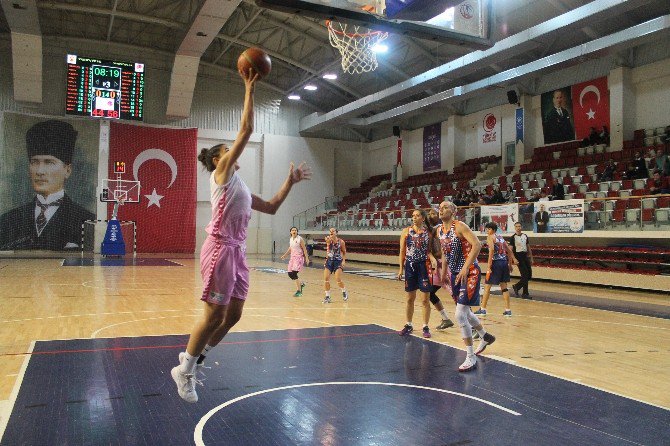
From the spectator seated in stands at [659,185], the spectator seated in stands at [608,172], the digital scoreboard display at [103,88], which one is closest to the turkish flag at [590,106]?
the spectator seated in stands at [608,172]

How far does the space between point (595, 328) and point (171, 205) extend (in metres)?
24.3

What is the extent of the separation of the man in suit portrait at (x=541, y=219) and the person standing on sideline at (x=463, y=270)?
10.5 m

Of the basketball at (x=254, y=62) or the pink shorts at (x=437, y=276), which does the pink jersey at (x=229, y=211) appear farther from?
the pink shorts at (x=437, y=276)

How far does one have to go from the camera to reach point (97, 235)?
2756 centimetres

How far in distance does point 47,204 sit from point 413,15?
2460cm

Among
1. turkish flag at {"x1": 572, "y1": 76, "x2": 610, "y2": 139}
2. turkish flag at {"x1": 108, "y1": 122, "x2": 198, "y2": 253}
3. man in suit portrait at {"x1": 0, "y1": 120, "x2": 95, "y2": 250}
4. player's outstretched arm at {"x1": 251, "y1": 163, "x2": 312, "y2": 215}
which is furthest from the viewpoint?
turkish flag at {"x1": 108, "y1": 122, "x2": 198, "y2": 253}

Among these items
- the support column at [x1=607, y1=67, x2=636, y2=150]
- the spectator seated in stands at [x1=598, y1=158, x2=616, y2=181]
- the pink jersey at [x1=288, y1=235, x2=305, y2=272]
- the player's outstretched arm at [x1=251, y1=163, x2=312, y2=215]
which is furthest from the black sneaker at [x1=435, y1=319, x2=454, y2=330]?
the support column at [x1=607, y1=67, x2=636, y2=150]

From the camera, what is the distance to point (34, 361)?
554 cm

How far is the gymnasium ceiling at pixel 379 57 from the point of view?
1803 cm

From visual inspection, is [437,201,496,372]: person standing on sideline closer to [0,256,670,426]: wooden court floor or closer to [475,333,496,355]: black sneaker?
[475,333,496,355]: black sneaker

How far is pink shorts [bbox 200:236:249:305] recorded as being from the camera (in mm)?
3682

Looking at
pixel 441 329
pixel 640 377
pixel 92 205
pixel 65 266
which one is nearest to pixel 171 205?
pixel 92 205

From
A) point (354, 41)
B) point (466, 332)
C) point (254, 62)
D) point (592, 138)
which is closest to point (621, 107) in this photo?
point (592, 138)

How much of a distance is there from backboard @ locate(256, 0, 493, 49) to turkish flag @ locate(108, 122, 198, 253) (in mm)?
23342
